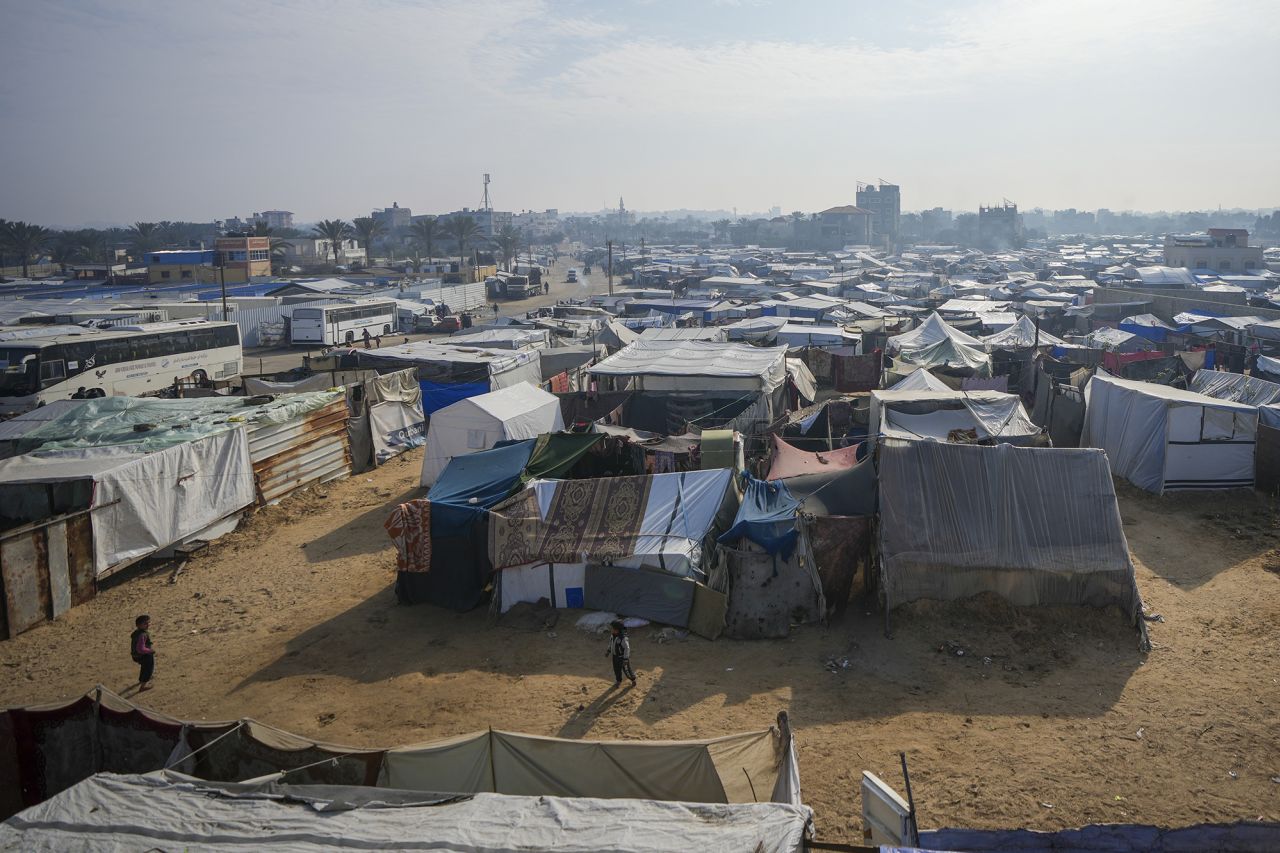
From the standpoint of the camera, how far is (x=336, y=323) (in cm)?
3947

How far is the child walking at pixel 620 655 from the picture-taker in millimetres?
9031

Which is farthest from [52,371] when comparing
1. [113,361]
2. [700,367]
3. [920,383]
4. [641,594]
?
[920,383]

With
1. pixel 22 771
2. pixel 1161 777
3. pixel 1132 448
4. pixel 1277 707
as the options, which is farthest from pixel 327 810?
pixel 1132 448

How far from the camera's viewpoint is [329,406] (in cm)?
1711

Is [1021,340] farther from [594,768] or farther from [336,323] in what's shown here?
[594,768]

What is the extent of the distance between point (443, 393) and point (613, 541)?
1121 cm

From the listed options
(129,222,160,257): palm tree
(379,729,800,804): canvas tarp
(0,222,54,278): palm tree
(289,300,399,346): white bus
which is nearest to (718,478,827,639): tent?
(379,729,800,804): canvas tarp

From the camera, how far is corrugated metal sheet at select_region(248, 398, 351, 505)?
1535 centimetres

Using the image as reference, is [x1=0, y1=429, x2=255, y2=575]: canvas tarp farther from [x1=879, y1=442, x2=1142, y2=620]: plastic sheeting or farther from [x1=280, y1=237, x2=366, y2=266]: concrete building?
[x1=280, y1=237, x2=366, y2=266]: concrete building

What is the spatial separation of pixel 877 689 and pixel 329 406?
12216 mm

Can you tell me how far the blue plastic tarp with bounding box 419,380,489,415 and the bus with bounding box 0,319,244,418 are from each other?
7.83 meters

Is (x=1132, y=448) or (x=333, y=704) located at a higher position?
(x=1132, y=448)

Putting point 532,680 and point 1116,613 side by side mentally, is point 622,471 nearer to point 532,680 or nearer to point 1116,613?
point 532,680

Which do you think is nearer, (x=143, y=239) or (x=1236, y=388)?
(x=1236, y=388)
